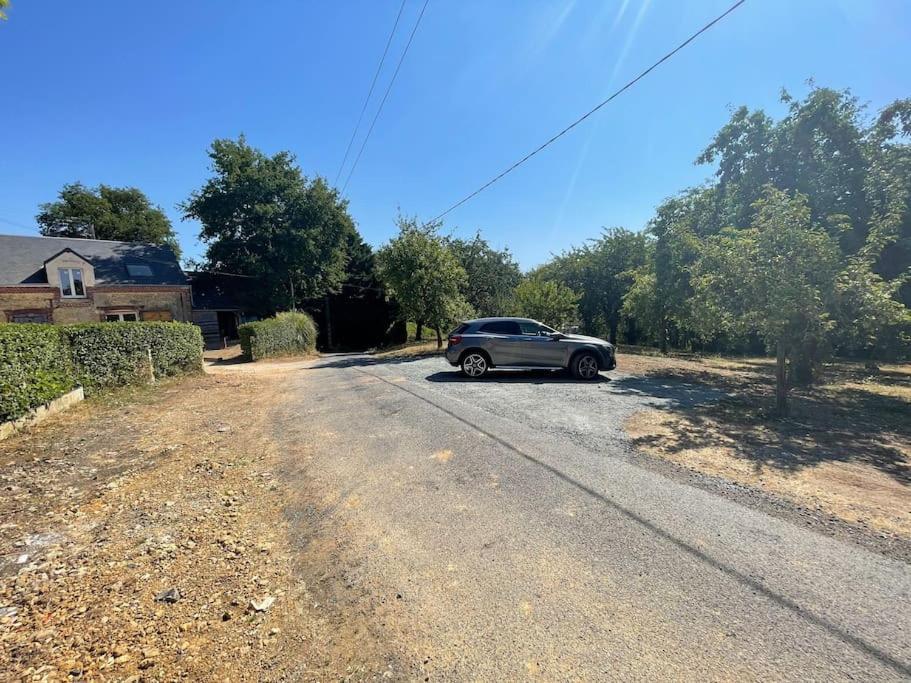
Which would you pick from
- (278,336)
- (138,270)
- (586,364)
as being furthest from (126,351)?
(138,270)

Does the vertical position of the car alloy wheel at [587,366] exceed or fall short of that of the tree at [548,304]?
it falls short

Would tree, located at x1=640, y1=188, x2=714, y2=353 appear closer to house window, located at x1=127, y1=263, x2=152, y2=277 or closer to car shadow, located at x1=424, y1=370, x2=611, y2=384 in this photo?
car shadow, located at x1=424, y1=370, x2=611, y2=384

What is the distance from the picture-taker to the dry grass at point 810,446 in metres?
3.57

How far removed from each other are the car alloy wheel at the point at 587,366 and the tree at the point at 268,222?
74.9ft

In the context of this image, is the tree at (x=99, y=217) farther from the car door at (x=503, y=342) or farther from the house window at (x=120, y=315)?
the car door at (x=503, y=342)

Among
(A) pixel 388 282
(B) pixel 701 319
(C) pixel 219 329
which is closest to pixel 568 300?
(A) pixel 388 282

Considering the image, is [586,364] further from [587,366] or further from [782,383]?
[782,383]

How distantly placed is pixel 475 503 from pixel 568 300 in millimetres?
16789

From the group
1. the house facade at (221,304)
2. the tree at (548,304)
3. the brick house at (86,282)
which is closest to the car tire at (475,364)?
the tree at (548,304)

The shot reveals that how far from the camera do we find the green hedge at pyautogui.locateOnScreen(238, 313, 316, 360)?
18.7m

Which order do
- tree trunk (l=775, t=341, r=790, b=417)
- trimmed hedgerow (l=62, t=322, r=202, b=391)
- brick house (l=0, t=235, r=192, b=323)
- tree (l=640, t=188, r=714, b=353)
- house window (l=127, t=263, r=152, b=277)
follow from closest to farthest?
1. tree trunk (l=775, t=341, r=790, b=417)
2. trimmed hedgerow (l=62, t=322, r=202, b=391)
3. tree (l=640, t=188, r=714, b=353)
4. brick house (l=0, t=235, r=192, b=323)
5. house window (l=127, t=263, r=152, b=277)

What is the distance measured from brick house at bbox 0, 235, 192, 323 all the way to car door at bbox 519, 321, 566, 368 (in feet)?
82.7

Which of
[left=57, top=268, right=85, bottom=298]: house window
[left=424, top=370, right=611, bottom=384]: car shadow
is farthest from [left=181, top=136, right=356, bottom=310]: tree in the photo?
[left=424, top=370, right=611, bottom=384]: car shadow

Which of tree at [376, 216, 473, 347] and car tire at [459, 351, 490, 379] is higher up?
tree at [376, 216, 473, 347]
